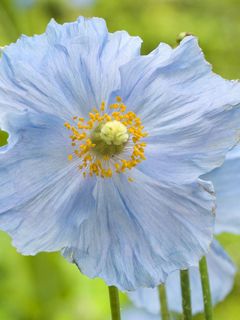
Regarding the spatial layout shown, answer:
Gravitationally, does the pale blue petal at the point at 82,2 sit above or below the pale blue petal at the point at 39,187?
above

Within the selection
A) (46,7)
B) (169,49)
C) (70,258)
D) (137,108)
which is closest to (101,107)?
(137,108)

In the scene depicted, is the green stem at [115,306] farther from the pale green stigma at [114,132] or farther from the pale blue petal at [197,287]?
the pale blue petal at [197,287]

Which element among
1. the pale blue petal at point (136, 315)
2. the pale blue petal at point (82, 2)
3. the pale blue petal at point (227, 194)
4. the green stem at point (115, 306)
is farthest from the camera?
the pale blue petal at point (82, 2)

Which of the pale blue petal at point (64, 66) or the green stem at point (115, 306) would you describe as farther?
the pale blue petal at point (64, 66)

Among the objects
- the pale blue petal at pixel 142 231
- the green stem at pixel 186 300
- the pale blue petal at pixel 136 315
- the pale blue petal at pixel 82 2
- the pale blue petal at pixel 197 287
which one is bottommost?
the pale blue petal at pixel 136 315

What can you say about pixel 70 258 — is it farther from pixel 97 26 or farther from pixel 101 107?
pixel 97 26

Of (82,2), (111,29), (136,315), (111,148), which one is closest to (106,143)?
(111,148)

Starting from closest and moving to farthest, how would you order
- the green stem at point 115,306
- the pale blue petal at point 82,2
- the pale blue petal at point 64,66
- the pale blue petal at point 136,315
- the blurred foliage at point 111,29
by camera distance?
the green stem at point 115,306
the pale blue petal at point 64,66
the pale blue petal at point 136,315
the blurred foliage at point 111,29
the pale blue petal at point 82,2

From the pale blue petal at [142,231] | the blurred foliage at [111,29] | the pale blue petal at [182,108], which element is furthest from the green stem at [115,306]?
the blurred foliage at [111,29]
